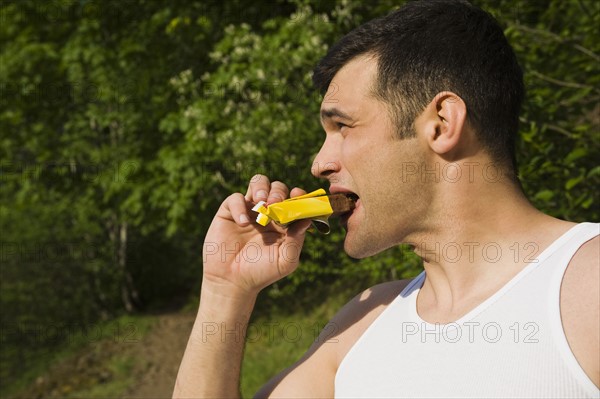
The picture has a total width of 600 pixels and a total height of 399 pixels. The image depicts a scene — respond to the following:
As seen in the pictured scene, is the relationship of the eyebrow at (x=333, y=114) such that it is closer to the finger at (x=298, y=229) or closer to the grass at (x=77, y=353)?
the finger at (x=298, y=229)

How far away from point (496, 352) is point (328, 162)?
2.42ft

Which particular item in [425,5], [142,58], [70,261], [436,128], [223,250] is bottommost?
[70,261]

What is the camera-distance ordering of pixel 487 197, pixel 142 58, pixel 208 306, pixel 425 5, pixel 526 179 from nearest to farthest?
pixel 487 197
pixel 425 5
pixel 208 306
pixel 526 179
pixel 142 58

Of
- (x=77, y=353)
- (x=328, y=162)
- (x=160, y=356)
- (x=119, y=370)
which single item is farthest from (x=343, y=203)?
(x=77, y=353)

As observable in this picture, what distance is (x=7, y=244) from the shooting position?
10062mm

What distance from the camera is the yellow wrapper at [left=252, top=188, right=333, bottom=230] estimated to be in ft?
6.49

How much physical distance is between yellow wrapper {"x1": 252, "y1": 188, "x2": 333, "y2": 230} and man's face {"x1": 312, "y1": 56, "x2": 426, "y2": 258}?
65 mm

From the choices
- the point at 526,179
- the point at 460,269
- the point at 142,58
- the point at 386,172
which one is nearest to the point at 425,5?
the point at 386,172

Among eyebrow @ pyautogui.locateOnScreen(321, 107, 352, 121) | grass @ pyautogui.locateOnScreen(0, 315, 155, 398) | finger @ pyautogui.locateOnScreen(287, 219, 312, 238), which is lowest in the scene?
grass @ pyautogui.locateOnScreen(0, 315, 155, 398)

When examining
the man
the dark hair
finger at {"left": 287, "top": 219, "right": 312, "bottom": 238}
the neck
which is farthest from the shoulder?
finger at {"left": 287, "top": 219, "right": 312, "bottom": 238}

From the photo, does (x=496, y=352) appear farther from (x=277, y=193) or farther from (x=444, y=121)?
(x=277, y=193)

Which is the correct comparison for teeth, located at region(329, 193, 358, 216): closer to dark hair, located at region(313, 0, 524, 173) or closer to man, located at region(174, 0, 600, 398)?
man, located at region(174, 0, 600, 398)

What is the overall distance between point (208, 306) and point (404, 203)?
2.36 ft

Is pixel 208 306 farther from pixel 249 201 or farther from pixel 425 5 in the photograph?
pixel 425 5
